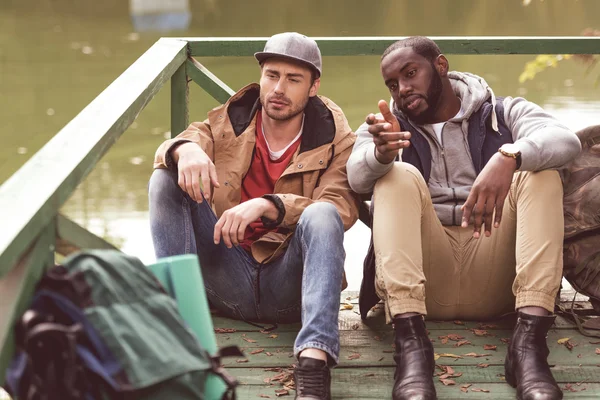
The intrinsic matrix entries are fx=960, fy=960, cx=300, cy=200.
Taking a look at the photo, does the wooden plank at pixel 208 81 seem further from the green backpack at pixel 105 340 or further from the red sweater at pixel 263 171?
the green backpack at pixel 105 340

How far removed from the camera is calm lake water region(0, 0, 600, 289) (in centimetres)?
860

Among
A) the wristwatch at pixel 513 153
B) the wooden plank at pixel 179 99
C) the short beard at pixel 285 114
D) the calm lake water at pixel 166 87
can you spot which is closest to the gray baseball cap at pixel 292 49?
the short beard at pixel 285 114

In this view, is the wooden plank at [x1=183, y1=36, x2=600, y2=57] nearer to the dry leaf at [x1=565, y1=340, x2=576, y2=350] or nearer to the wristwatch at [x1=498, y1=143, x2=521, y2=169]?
the wristwatch at [x1=498, y1=143, x2=521, y2=169]

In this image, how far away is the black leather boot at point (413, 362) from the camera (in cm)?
258

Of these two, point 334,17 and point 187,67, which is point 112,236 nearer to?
point 187,67

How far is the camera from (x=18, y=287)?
169cm

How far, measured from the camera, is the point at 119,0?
18.8m

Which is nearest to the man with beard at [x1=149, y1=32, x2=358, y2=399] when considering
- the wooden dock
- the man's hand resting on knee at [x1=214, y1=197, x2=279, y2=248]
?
the man's hand resting on knee at [x1=214, y1=197, x2=279, y2=248]

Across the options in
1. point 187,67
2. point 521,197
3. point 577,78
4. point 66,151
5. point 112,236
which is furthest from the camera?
point 577,78

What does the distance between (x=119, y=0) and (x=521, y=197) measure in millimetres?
16968

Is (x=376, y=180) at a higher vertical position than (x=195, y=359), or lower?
higher

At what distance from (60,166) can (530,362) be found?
1418mm

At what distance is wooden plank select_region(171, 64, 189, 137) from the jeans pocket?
122 centimetres

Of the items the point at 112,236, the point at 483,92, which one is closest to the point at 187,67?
the point at 483,92
